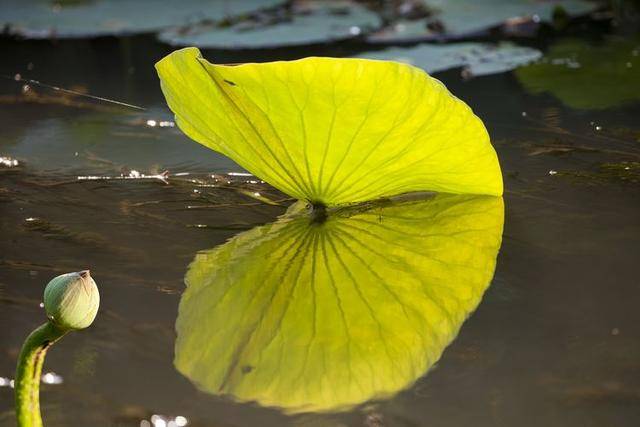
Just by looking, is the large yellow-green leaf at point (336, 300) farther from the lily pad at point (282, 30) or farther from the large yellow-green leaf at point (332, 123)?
the lily pad at point (282, 30)

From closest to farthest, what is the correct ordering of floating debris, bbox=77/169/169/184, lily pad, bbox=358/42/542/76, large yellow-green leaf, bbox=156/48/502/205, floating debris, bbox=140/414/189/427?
floating debris, bbox=140/414/189/427 → large yellow-green leaf, bbox=156/48/502/205 → floating debris, bbox=77/169/169/184 → lily pad, bbox=358/42/542/76

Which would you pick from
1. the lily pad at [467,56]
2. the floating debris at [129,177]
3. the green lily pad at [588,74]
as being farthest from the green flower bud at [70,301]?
the lily pad at [467,56]

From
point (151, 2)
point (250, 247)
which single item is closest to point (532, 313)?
point (250, 247)

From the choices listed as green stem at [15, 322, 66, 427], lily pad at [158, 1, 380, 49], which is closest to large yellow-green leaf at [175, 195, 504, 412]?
green stem at [15, 322, 66, 427]

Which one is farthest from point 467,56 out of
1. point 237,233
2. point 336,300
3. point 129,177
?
point 336,300

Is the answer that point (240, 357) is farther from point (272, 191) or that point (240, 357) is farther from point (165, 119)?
point (165, 119)

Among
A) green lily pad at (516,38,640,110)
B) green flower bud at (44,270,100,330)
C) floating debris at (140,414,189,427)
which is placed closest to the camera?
green flower bud at (44,270,100,330)

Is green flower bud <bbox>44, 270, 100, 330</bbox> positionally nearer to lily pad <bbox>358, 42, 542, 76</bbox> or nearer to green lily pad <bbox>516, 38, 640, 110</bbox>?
green lily pad <bbox>516, 38, 640, 110</bbox>
